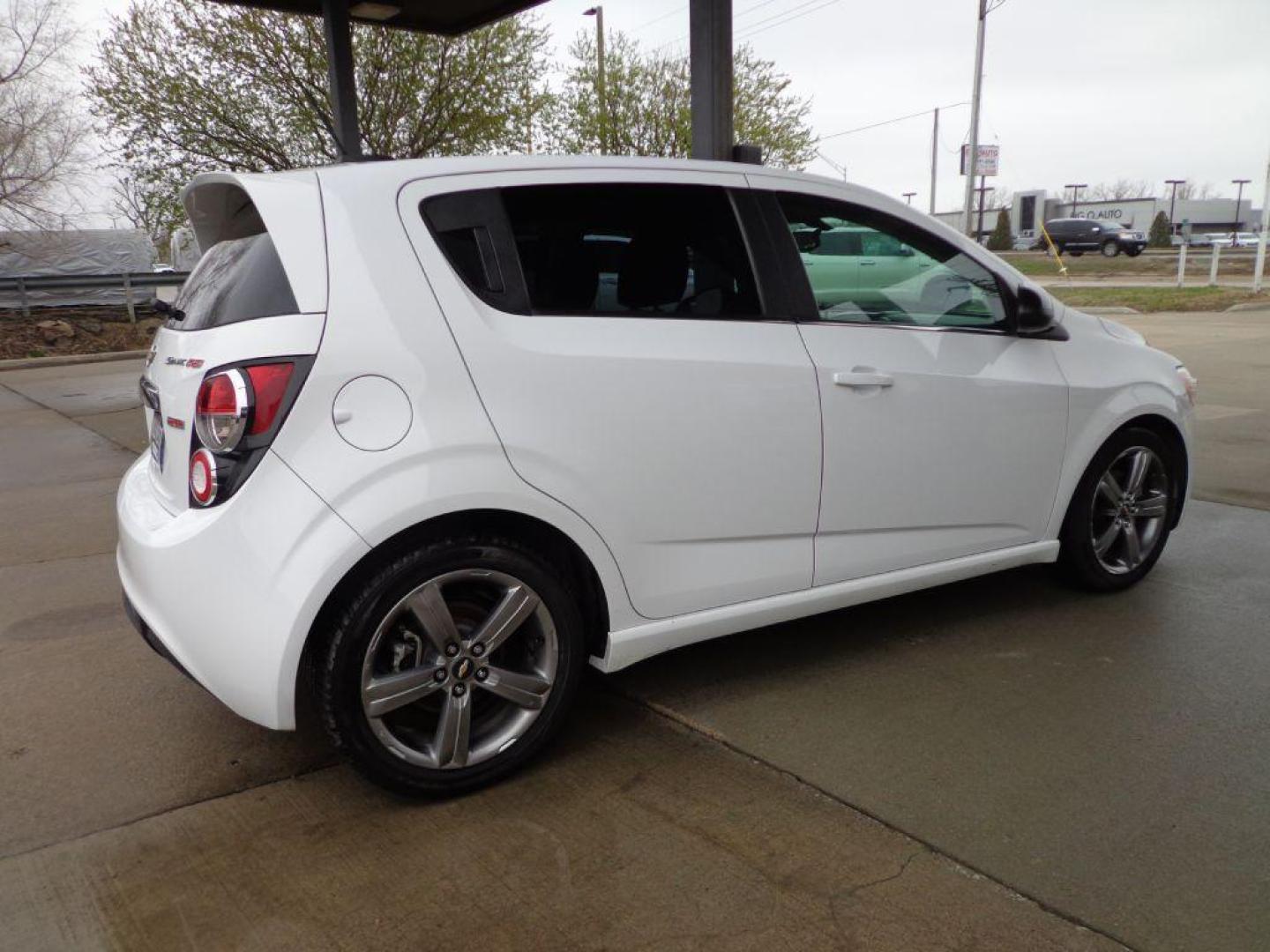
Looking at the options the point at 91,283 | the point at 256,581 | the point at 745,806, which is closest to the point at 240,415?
the point at 256,581

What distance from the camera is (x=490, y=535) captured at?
8.99 ft

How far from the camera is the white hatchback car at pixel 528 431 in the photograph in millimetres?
2535

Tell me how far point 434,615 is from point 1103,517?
292 centimetres

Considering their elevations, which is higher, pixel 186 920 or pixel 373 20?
pixel 373 20

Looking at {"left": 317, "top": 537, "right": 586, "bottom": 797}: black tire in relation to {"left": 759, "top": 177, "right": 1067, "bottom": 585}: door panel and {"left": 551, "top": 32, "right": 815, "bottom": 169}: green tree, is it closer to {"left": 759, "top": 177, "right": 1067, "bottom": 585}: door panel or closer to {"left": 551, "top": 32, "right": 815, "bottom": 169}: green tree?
{"left": 759, "top": 177, "right": 1067, "bottom": 585}: door panel

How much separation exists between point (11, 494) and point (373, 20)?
184 inches

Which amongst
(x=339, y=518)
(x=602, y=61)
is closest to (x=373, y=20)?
(x=339, y=518)

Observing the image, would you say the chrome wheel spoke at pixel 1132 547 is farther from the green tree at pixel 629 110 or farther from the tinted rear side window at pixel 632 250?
the green tree at pixel 629 110

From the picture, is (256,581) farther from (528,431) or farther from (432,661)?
(528,431)

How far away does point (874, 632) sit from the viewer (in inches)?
156

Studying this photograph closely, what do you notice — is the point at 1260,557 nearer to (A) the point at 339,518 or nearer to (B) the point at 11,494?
(A) the point at 339,518

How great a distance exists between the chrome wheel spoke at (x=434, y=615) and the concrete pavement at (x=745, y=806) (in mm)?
490

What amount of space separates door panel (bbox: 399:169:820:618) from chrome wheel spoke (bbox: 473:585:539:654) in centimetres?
28

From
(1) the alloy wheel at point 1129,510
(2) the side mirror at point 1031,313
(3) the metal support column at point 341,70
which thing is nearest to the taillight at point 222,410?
(2) the side mirror at point 1031,313
